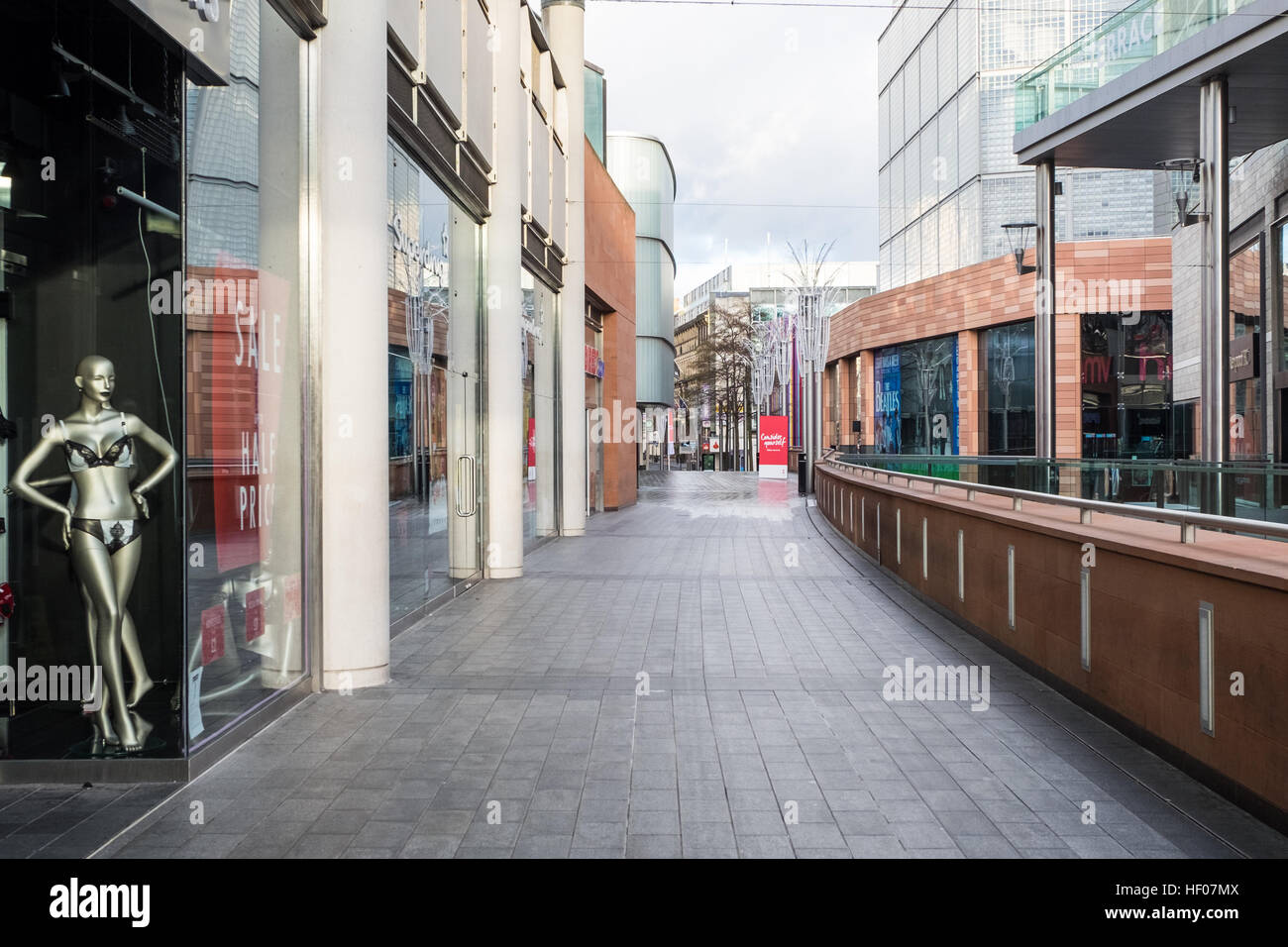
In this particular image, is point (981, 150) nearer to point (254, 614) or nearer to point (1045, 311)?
point (1045, 311)

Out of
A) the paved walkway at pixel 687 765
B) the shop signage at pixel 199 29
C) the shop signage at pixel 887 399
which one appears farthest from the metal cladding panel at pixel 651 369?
the shop signage at pixel 199 29

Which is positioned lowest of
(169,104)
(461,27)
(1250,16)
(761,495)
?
(761,495)

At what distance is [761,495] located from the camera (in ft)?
120

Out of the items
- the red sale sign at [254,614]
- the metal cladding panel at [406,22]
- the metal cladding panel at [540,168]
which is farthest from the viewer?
the metal cladding panel at [540,168]

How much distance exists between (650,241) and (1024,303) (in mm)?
24279

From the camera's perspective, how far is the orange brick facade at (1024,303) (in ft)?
130

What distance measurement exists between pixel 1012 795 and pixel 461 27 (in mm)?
9876

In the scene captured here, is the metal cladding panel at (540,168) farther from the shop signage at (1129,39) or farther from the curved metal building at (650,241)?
the curved metal building at (650,241)

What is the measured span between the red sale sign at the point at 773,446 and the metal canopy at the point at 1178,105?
28.3 meters

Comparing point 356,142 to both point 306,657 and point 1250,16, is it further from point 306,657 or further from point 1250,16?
point 1250,16

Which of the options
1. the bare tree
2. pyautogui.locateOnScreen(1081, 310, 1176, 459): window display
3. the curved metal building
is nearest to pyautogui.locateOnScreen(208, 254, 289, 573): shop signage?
pyautogui.locateOnScreen(1081, 310, 1176, 459): window display

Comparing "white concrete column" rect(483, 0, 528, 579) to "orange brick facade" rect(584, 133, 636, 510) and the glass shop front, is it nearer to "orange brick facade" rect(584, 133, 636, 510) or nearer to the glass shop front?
the glass shop front
